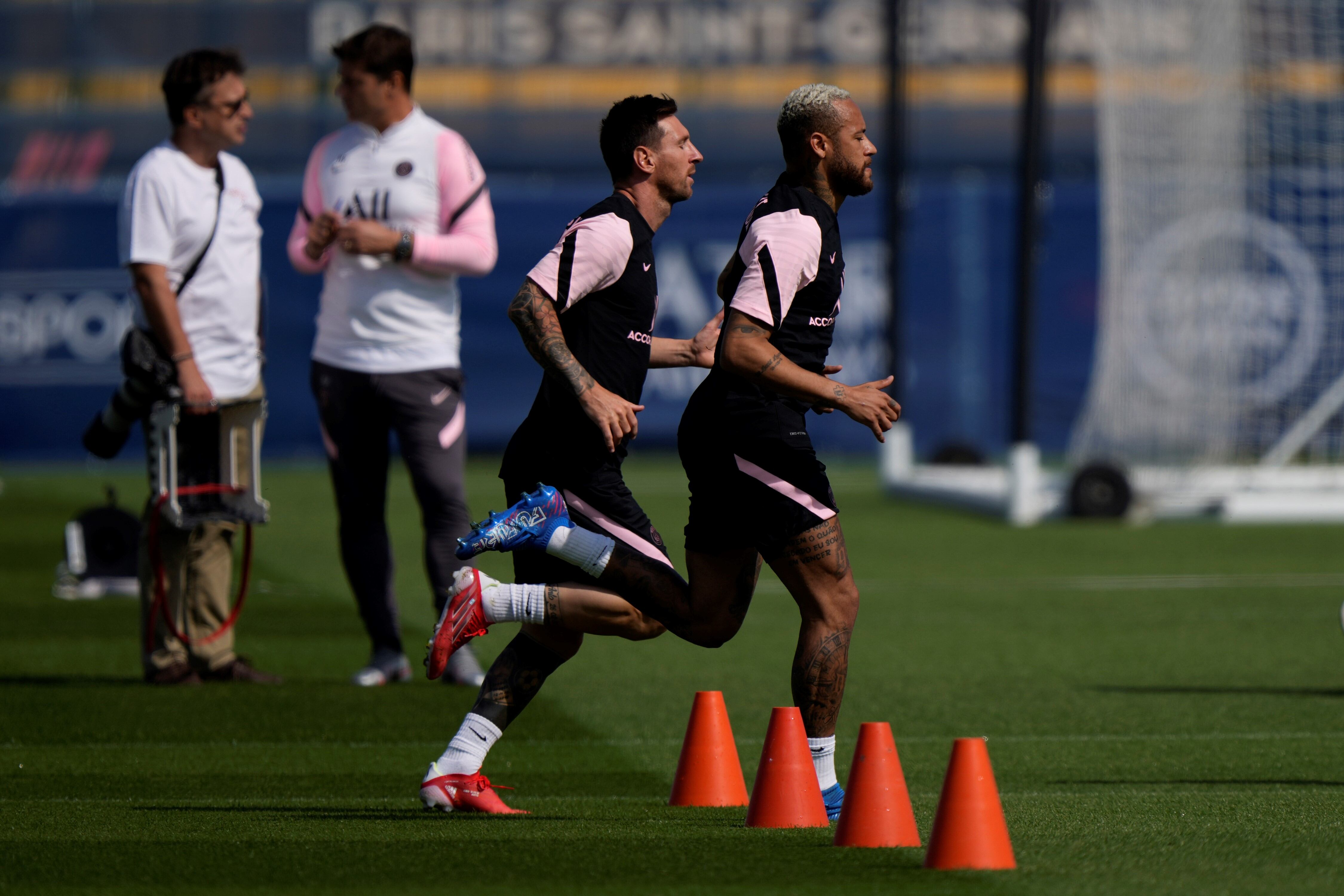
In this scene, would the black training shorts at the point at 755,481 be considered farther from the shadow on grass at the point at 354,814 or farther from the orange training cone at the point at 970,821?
the orange training cone at the point at 970,821

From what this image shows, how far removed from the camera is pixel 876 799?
4.05 meters

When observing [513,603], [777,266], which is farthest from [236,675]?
[777,266]

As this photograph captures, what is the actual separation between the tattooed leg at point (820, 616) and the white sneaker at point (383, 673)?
8.82 feet

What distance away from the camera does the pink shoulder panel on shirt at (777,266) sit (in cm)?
450

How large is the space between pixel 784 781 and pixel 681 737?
169 centimetres

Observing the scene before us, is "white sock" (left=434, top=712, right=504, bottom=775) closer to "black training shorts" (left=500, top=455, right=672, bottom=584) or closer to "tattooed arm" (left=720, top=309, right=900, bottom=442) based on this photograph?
"black training shorts" (left=500, top=455, right=672, bottom=584)

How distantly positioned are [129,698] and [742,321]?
3.22 meters

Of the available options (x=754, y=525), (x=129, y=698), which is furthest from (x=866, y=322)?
(x=754, y=525)

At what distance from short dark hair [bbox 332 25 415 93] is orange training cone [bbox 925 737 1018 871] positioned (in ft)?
12.6

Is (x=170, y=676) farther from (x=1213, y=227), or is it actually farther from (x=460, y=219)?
(x=1213, y=227)

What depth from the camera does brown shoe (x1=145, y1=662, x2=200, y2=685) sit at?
22.8 feet

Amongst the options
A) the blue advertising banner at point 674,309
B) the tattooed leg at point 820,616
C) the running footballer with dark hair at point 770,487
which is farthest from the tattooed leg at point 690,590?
the blue advertising banner at point 674,309

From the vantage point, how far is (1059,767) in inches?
213

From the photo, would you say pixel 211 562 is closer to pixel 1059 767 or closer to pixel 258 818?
pixel 258 818
